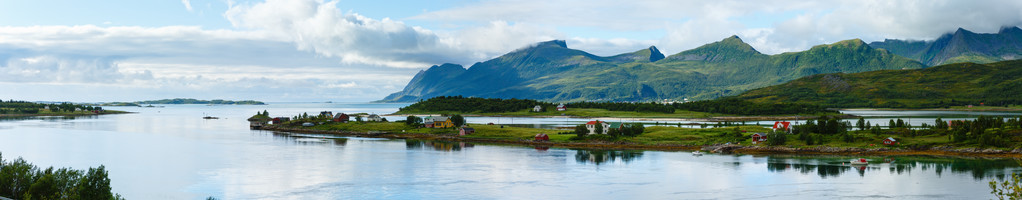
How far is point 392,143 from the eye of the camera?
338 ft

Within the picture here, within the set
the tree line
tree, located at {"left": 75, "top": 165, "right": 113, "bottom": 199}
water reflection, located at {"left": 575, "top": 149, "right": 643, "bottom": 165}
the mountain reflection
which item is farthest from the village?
the tree line

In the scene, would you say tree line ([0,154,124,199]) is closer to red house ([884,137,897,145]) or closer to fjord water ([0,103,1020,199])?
fjord water ([0,103,1020,199])

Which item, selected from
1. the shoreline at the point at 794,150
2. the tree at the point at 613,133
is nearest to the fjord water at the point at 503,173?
the shoreline at the point at 794,150

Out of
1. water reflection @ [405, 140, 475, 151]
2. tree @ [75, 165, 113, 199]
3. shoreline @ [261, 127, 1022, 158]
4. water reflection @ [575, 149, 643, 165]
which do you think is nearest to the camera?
tree @ [75, 165, 113, 199]

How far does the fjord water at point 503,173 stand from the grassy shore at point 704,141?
4.99m

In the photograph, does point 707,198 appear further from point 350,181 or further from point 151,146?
point 151,146

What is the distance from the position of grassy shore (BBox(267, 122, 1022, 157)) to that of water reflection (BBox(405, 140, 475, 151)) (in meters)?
4.90

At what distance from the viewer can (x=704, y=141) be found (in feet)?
301

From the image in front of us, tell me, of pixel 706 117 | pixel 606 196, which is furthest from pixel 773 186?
pixel 706 117

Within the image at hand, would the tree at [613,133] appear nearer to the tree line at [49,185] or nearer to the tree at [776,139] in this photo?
the tree at [776,139]

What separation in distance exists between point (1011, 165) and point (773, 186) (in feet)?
92.3

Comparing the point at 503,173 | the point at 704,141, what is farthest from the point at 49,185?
the point at 704,141

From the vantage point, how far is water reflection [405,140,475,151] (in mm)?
92688

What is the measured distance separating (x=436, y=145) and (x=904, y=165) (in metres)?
57.4
